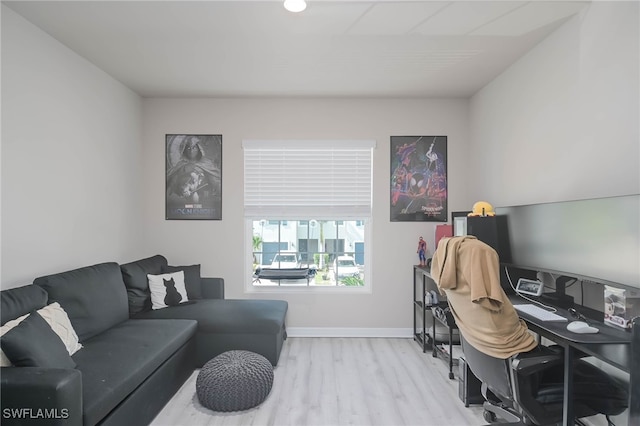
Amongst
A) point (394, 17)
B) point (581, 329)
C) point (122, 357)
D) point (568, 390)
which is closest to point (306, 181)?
point (394, 17)

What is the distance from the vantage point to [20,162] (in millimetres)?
2250

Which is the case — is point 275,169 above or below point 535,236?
above

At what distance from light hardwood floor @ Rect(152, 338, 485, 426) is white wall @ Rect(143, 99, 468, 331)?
561mm

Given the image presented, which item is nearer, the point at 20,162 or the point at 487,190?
the point at 20,162

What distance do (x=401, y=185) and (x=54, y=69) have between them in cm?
337

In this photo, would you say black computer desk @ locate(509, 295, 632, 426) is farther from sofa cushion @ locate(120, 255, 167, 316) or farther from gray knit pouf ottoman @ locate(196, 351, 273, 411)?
sofa cushion @ locate(120, 255, 167, 316)

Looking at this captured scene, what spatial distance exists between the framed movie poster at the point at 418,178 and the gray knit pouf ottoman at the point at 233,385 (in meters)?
2.26

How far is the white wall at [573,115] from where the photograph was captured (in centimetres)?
188

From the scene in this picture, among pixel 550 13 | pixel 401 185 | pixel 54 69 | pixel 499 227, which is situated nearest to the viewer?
pixel 550 13

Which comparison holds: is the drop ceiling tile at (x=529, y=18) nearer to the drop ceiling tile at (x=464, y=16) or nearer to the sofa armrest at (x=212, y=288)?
the drop ceiling tile at (x=464, y=16)

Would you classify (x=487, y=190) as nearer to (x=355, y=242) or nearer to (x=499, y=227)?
(x=499, y=227)

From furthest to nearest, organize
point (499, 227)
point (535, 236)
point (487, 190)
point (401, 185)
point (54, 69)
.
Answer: point (401, 185), point (487, 190), point (499, 227), point (54, 69), point (535, 236)

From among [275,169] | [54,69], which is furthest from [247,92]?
[54,69]

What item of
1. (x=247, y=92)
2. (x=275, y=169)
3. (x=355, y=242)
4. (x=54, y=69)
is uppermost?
(x=247, y=92)
